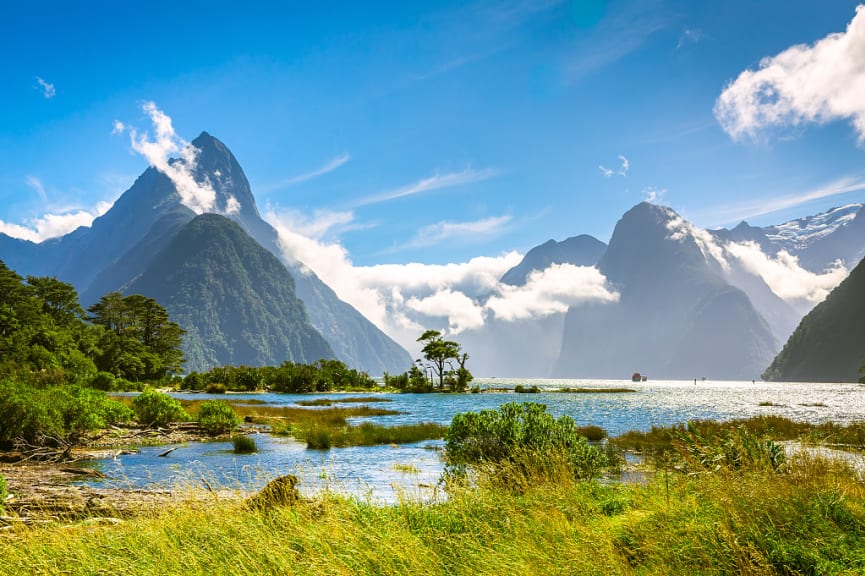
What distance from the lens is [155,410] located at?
3716 cm

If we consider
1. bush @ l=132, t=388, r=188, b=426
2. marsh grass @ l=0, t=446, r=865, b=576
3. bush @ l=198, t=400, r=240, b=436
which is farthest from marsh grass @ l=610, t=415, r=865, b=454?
bush @ l=132, t=388, r=188, b=426

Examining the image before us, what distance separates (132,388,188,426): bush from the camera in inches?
1460

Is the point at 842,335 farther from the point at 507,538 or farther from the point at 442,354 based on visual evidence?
the point at 507,538

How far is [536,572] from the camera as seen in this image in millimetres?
6379

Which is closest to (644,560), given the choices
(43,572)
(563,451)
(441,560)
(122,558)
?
(441,560)

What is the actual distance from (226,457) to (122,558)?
1917cm

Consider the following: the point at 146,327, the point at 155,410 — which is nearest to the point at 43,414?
the point at 155,410

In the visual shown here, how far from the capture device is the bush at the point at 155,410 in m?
37.1

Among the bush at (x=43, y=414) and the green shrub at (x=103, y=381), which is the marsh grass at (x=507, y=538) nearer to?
the bush at (x=43, y=414)

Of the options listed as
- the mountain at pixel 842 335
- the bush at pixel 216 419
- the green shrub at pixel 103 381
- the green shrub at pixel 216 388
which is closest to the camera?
the bush at pixel 216 419

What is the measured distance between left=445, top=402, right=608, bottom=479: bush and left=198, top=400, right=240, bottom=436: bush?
81.6 ft

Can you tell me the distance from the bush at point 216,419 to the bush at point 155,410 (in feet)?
7.70

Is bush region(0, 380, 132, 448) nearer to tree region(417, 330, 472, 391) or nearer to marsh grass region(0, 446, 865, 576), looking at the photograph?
marsh grass region(0, 446, 865, 576)

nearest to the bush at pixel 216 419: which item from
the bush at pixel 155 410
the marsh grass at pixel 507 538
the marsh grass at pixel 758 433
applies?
the bush at pixel 155 410
